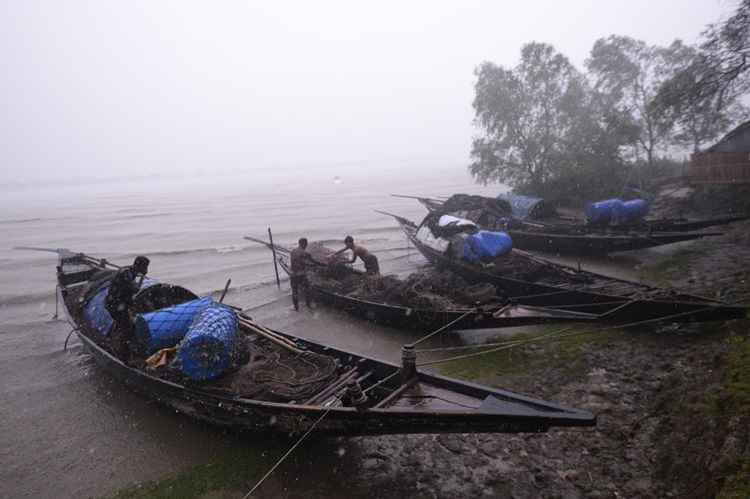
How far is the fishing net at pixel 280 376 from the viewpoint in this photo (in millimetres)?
6176

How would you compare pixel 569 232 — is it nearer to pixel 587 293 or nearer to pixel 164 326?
pixel 587 293

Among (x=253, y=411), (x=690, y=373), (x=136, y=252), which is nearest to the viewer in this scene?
(x=253, y=411)

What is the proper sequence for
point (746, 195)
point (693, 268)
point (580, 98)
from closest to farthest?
point (693, 268) < point (746, 195) < point (580, 98)

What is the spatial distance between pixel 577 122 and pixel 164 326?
27.2 metres

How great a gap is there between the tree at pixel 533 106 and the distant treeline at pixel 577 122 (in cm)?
6

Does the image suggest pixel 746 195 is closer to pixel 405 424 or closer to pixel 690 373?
pixel 690 373

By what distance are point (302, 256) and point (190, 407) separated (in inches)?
272

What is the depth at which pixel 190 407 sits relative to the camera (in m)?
6.63

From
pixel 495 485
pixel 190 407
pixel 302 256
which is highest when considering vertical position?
pixel 302 256

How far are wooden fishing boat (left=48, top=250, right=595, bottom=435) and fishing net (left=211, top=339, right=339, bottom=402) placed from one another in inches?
1.5

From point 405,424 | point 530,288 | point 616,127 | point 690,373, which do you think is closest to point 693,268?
point 530,288

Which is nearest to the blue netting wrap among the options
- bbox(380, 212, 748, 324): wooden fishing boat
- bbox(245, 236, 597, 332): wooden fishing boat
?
bbox(245, 236, 597, 332): wooden fishing boat

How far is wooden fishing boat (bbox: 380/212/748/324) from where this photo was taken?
7902mm

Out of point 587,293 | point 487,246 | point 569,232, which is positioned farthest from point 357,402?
point 569,232
